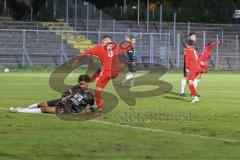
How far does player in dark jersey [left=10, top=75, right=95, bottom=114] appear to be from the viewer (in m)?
14.2

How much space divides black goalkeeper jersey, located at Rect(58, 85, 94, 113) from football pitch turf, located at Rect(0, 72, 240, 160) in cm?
48

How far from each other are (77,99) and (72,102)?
0.56 ft

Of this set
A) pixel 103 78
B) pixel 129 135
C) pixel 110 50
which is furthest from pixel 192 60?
pixel 129 135

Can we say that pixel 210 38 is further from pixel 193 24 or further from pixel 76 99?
pixel 76 99

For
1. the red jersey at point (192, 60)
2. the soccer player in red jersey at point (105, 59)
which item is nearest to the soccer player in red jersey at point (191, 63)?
the red jersey at point (192, 60)

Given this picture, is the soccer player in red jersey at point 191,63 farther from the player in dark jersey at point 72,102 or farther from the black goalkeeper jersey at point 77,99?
the black goalkeeper jersey at point 77,99

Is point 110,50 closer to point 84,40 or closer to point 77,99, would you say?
point 77,99

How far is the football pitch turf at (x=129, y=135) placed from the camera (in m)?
9.51

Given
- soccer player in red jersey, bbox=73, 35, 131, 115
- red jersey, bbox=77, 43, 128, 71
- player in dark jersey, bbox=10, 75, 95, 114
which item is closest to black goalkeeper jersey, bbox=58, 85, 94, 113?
player in dark jersey, bbox=10, 75, 95, 114


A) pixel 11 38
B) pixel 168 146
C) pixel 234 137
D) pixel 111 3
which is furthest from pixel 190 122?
pixel 111 3

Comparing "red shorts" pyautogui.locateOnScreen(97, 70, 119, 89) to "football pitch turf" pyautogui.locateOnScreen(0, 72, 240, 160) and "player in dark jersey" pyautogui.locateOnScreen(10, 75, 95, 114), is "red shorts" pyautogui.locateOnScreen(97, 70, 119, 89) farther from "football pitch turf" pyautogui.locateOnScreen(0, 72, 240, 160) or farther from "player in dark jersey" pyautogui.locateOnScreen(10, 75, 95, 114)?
"player in dark jersey" pyautogui.locateOnScreen(10, 75, 95, 114)

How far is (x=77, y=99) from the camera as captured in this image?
14.3 m

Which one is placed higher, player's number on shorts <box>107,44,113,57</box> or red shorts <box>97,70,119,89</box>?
player's number on shorts <box>107,44,113,57</box>

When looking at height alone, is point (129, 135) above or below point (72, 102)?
below
